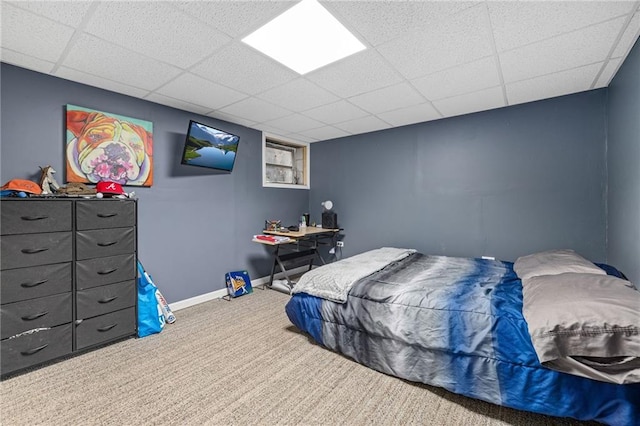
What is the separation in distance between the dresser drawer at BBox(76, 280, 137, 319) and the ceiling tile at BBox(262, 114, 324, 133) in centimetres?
257

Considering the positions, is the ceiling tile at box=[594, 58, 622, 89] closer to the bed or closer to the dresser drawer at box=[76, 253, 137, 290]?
the bed

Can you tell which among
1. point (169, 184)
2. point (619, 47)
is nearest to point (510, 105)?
point (619, 47)

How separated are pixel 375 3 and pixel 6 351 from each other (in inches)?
133

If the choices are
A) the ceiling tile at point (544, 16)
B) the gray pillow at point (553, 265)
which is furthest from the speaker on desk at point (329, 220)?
the ceiling tile at point (544, 16)

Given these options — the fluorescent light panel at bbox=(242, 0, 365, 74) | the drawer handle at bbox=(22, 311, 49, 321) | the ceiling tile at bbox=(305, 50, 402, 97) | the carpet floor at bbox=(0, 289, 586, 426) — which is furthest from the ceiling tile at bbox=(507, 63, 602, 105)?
the drawer handle at bbox=(22, 311, 49, 321)

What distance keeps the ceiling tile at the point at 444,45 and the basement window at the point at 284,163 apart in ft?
8.70

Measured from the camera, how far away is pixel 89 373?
6.51 ft

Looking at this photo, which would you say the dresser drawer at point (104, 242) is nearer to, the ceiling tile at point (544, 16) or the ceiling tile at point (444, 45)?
the ceiling tile at point (444, 45)

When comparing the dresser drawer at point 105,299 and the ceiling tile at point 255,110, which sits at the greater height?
the ceiling tile at point 255,110

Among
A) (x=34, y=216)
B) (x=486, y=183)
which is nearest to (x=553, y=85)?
(x=486, y=183)

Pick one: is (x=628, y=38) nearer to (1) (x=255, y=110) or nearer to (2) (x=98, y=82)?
(1) (x=255, y=110)

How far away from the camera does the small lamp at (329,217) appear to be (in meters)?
4.62

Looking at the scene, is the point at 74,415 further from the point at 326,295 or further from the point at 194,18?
the point at 194,18

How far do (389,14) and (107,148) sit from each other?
279 centimetres
